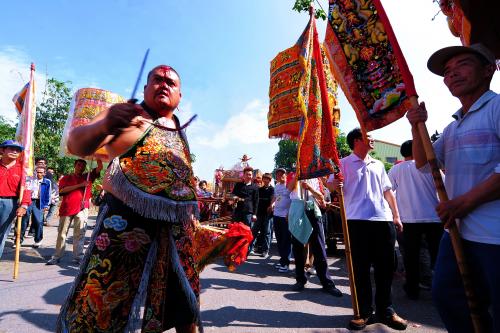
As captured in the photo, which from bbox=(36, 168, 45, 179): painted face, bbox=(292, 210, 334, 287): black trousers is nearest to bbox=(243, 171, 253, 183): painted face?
bbox=(292, 210, 334, 287): black trousers

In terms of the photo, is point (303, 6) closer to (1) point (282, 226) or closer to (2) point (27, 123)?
(1) point (282, 226)

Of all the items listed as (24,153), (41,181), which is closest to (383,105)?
(24,153)

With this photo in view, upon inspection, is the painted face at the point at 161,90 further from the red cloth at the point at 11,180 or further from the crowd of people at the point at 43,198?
the red cloth at the point at 11,180

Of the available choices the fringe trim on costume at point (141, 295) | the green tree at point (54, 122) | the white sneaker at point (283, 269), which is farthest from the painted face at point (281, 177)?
the green tree at point (54, 122)

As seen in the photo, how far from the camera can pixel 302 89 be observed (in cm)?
355

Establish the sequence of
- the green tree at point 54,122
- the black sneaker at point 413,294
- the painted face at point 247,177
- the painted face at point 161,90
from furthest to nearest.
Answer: the green tree at point 54,122
the painted face at point 247,177
the black sneaker at point 413,294
the painted face at point 161,90

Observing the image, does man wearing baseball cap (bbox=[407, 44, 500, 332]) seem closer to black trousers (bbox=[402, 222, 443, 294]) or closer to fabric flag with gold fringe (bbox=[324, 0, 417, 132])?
fabric flag with gold fringe (bbox=[324, 0, 417, 132])

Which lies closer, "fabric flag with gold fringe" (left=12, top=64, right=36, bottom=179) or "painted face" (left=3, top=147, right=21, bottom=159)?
"fabric flag with gold fringe" (left=12, top=64, right=36, bottom=179)

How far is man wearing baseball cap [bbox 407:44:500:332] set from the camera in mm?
1695

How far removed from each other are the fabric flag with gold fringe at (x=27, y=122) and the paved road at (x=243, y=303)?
1.69 m

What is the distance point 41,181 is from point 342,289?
7.73 meters

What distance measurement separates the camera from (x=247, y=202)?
308 inches

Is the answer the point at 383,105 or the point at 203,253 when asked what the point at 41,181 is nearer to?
Result: the point at 203,253

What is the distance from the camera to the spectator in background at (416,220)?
4.29 meters
